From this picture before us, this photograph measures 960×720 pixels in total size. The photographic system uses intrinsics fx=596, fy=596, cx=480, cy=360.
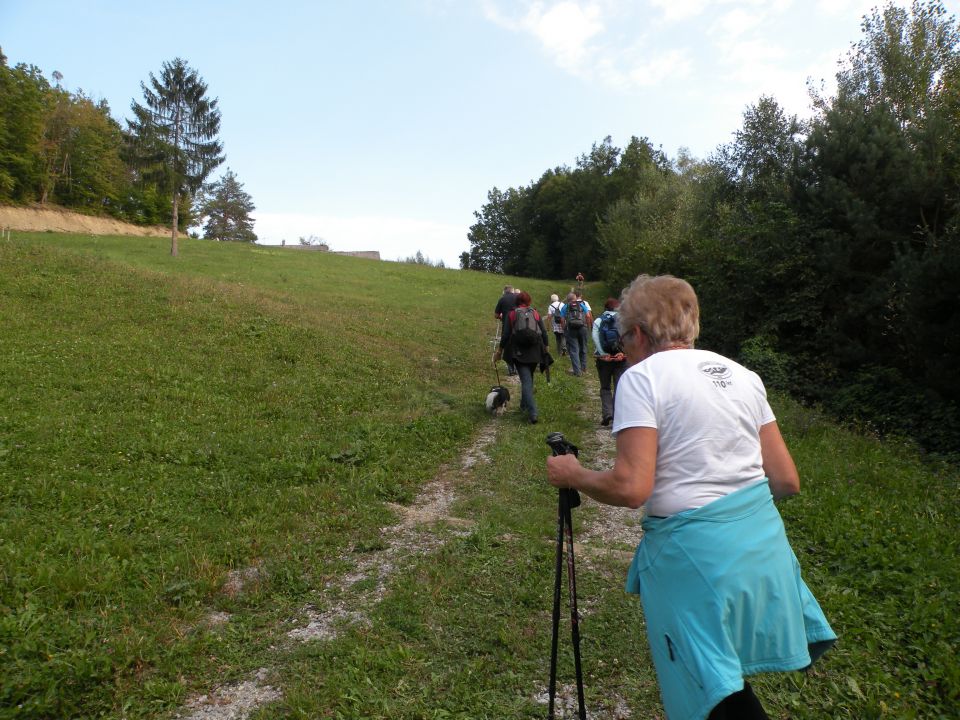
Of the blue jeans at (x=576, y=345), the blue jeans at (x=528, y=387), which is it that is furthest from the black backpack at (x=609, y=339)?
the blue jeans at (x=576, y=345)

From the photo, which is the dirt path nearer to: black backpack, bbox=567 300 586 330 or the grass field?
the grass field

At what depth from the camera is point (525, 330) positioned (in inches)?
396

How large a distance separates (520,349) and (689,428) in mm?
8027

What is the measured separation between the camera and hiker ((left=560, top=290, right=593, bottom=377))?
585 inches

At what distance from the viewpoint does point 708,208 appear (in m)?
28.9

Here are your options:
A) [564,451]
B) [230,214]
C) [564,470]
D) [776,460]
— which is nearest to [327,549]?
[564,451]

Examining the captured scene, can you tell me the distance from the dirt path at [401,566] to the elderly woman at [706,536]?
70.7 inches

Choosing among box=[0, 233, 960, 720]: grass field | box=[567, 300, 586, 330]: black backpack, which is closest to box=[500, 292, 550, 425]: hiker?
box=[0, 233, 960, 720]: grass field

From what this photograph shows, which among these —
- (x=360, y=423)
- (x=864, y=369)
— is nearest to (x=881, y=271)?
(x=864, y=369)

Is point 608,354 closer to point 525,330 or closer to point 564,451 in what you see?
point 525,330

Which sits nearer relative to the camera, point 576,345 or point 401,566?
point 401,566

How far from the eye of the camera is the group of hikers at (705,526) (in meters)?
1.97

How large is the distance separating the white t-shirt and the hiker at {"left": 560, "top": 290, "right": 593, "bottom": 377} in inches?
500

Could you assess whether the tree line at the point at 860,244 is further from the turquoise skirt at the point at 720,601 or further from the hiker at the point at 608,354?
the turquoise skirt at the point at 720,601
